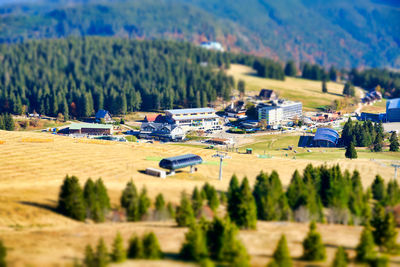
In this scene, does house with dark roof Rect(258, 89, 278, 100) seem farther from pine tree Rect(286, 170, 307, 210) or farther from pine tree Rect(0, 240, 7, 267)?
pine tree Rect(0, 240, 7, 267)

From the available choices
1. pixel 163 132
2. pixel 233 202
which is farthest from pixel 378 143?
pixel 233 202

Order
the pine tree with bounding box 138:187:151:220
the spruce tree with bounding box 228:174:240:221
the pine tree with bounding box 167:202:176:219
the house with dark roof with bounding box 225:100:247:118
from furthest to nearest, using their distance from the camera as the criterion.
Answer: the house with dark roof with bounding box 225:100:247:118 → the pine tree with bounding box 167:202:176:219 → the pine tree with bounding box 138:187:151:220 → the spruce tree with bounding box 228:174:240:221

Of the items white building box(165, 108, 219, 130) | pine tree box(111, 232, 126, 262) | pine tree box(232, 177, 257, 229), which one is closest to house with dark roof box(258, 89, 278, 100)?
white building box(165, 108, 219, 130)

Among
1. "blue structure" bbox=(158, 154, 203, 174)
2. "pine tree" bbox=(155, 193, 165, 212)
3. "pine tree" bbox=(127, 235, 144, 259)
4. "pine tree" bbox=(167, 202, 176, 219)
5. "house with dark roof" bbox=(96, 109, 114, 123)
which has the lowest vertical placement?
"pine tree" bbox=(127, 235, 144, 259)

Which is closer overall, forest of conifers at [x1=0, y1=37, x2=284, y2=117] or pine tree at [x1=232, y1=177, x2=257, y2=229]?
pine tree at [x1=232, y1=177, x2=257, y2=229]

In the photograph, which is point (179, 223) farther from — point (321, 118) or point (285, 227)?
point (321, 118)

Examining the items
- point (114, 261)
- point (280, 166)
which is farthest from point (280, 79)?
point (114, 261)
